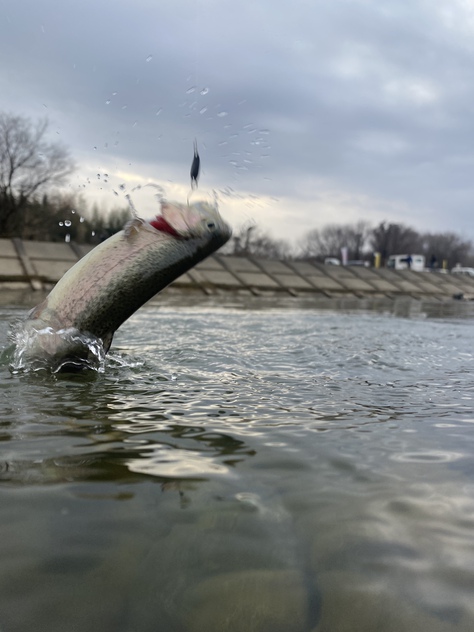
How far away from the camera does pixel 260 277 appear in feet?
75.6

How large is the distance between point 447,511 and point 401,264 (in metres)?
73.3

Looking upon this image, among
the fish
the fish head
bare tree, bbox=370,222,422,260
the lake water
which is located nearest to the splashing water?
the fish

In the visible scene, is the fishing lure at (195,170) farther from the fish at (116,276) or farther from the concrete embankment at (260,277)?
the concrete embankment at (260,277)

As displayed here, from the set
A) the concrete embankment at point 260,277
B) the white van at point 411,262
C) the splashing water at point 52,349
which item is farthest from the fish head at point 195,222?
the white van at point 411,262

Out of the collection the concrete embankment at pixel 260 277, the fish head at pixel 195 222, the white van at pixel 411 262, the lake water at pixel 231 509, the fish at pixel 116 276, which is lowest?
the lake water at pixel 231 509

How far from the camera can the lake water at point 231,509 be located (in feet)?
3.57

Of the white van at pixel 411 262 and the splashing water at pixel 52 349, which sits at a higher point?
the white van at pixel 411 262

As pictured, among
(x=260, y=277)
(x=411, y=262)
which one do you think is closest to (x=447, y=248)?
(x=411, y=262)

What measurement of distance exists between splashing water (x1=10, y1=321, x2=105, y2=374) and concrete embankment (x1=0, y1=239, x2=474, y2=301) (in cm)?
1298

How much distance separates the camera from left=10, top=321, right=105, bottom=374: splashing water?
324 centimetres

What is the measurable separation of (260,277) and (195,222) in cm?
2003

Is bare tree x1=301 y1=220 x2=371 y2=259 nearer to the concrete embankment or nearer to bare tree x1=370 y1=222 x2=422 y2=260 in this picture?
bare tree x1=370 y1=222 x2=422 y2=260

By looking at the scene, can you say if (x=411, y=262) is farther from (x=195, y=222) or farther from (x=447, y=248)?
(x=195, y=222)

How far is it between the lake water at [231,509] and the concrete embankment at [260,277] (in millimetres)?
14132
